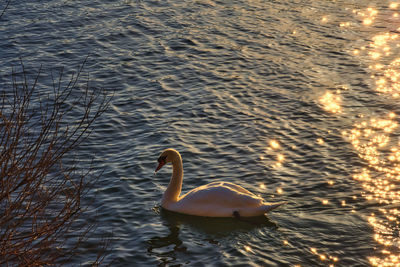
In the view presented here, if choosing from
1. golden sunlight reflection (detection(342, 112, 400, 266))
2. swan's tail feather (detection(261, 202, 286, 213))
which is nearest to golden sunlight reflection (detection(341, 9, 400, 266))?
golden sunlight reflection (detection(342, 112, 400, 266))

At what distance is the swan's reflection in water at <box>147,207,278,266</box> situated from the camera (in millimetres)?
15062

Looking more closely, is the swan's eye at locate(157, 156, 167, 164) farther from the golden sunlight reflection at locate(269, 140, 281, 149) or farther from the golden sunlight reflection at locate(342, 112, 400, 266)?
the golden sunlight reflection at locate(342, 112, 400, 266)

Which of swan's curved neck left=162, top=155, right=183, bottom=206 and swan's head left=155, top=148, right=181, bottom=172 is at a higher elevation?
swan's head left=155, top=148, right=181, bottom=172

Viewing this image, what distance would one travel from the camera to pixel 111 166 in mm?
18172

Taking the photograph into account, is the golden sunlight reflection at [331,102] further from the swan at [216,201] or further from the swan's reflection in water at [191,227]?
the swan's reflection in water at [191,227]

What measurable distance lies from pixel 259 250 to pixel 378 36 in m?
15.2

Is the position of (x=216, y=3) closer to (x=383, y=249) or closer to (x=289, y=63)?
(x=289, y=63)

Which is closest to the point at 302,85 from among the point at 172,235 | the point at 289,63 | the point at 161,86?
the point at 289,63

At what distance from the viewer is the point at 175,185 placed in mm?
16797

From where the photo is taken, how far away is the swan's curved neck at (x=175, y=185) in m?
16.6

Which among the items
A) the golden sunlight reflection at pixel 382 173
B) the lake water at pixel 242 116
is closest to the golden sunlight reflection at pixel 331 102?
the lake water at pixel 242 116

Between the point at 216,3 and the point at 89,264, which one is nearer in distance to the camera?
the point at 89,264

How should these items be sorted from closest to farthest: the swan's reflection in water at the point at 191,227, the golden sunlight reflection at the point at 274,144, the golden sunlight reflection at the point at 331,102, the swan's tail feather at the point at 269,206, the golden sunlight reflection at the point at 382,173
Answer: the golden sunlight reflection at the point at 382,173 < the swan's reflection in water at the point at 191,227 < the swan's tail feather at the point at 269,206 < the golden sunlight reflection at the point at 274,144 < the golden sunlight reflection at the point at 331,102

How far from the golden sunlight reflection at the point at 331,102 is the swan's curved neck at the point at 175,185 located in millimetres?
6316
